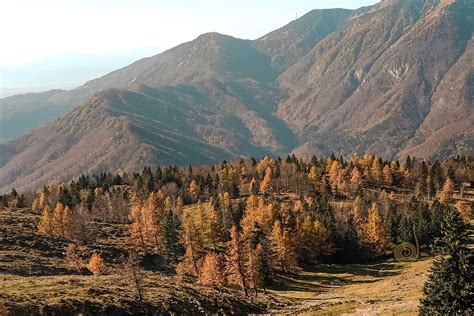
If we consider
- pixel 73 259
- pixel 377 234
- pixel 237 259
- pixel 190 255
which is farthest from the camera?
pixel 377 234

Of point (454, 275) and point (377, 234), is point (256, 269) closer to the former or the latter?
point (377, 234)

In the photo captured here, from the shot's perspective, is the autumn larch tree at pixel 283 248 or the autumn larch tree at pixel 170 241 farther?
the autumn larch tree at pixel 170 241

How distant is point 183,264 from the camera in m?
108

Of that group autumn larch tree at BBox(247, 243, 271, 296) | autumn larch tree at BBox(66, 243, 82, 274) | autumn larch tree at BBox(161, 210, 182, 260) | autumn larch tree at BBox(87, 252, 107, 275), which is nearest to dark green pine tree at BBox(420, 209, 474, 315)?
autumn larch tree at BBox(247, 243, 271, 296)

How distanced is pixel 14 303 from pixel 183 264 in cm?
5779

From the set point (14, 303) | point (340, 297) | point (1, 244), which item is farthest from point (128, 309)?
point (1, 244)

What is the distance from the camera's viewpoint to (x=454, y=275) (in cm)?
3347

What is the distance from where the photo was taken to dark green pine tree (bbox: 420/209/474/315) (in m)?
33.1

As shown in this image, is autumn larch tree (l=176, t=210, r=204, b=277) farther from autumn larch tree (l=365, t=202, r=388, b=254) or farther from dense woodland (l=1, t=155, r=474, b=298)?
autumn larch tree (l=365, t=202, r=388, b=254)

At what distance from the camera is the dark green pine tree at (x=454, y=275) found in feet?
109

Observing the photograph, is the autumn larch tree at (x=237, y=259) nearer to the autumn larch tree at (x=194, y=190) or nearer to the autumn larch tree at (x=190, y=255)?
the autumn larch tree at (x=190, y=255)

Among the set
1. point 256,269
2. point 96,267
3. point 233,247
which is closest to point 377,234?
point 256,269

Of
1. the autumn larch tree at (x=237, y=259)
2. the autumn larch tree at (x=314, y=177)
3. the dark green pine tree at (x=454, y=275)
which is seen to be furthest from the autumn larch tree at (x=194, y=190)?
the dark green pine tree at (x=454, y=275)

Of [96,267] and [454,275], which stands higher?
[454,275]
